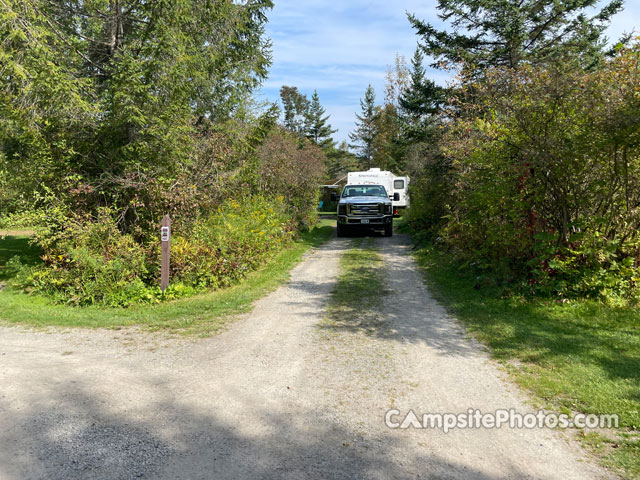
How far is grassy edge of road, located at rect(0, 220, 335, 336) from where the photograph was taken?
649cm

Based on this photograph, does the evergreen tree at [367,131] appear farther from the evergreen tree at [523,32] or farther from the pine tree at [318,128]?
the evergreen tree at [523,32]

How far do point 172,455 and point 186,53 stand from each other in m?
7.89

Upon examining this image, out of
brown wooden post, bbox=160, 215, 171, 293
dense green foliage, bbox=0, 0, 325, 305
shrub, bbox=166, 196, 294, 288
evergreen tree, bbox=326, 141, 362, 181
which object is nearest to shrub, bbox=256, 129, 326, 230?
shrub, bbox=166, 196, 294, 288

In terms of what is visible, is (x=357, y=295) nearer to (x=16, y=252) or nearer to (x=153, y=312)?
(x=153, y=312)

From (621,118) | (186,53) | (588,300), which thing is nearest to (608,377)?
(588,300)

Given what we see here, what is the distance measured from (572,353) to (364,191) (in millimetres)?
13727

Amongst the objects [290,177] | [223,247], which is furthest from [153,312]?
[290,177]

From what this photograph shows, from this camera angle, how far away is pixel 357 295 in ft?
26.3

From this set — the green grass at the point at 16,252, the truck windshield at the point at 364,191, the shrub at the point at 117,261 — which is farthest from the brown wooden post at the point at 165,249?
the truck windshield at the point at 364,191

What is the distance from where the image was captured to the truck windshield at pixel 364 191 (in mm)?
17922

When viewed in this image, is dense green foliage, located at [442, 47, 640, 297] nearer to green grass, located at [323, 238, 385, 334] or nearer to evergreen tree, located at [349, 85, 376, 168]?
green grass, located at [323, 238, 385, 334]

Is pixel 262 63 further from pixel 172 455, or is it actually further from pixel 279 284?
pixel 172 455

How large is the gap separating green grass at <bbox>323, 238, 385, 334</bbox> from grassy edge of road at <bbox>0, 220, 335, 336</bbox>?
150 centimetres

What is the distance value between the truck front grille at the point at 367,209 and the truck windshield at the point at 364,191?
115 centimetres
